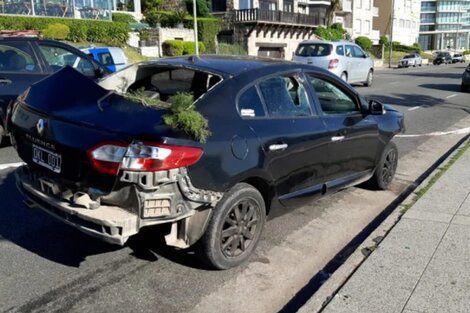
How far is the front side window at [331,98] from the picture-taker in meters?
4.94

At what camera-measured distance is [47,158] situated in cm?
381

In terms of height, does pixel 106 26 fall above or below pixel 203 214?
above

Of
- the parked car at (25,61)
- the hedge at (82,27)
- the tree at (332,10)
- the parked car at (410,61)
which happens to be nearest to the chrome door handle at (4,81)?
the parked car at (25,61)

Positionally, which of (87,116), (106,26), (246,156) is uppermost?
(106,26)

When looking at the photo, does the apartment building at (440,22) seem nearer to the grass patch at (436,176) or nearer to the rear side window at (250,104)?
the grass patch at (436,176)

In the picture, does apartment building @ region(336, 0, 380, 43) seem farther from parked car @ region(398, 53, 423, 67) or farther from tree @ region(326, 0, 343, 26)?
parked car @ region(398, 53, 423, 67)

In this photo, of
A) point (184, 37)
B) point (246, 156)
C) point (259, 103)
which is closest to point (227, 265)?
point (246, 156)

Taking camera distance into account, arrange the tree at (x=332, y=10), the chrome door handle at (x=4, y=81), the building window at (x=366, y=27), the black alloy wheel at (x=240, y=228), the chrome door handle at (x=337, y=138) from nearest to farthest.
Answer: the black alloy wheel at (x=240, y=228), the chrome door handle at (x=337, y=138), the chrome door handle at (x=4, y=81), the tree at (x=332, y=10), the building window at (x=366, y=27)

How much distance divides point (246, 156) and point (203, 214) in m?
0.56

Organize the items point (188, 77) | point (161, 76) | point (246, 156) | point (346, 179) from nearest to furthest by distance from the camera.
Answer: point (246, 156) → point (188, 77) → point (161, 76) → point (346, 179)

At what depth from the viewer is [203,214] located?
3689 millimetres

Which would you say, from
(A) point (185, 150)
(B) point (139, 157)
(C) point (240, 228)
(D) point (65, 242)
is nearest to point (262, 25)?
(D) point (65, 242)

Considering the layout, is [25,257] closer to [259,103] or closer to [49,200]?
[49,200]

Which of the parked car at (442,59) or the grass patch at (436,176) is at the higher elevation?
the parked car at (442,59)
